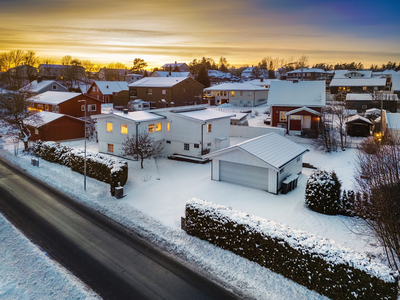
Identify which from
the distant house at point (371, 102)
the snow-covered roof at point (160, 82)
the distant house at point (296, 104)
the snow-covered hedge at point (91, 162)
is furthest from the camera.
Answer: the snow-covered roof at point (160, 82)

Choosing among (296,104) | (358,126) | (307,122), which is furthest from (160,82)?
(358,126)

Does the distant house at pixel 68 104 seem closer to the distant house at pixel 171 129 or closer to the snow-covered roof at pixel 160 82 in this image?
the snow-covered roof at pixel 160 82

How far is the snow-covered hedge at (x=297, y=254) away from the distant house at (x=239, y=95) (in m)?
57.5

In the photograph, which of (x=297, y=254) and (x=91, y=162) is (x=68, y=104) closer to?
(x=91, y=162)

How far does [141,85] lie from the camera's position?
67000 millimetres

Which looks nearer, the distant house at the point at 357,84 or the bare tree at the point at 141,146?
the bare tree at the point at 141,146

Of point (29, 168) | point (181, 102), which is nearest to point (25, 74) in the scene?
point (181, 102)

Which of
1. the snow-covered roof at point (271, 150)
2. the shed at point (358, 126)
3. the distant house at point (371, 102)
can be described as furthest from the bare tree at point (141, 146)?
the distant house at point (371, 102)

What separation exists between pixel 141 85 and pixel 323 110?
4050 cm

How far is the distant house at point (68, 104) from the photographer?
49.7 metres

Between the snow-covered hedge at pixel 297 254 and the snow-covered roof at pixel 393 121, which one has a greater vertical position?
the snow-covered roof at pixel 393 121

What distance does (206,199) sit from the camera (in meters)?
20.6

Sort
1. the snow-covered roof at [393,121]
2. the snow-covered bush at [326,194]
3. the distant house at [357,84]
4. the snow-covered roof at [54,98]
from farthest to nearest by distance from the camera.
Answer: the distant house at [357,84]
the snow-covered roof at [54,98]
the snow-covered roof at [393,121]
the snow-covered bush at [326,194]

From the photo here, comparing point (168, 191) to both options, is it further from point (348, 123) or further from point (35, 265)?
point (348, 123)
